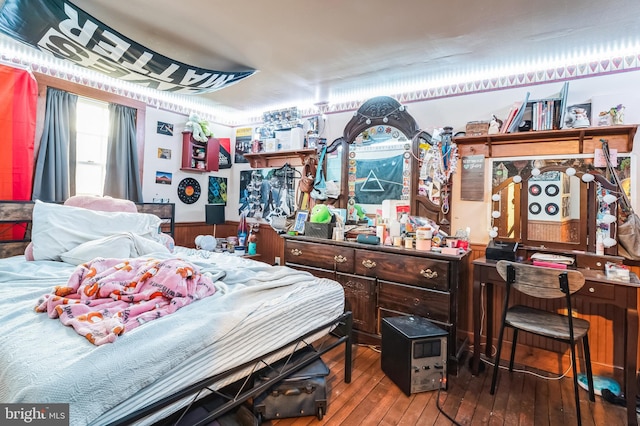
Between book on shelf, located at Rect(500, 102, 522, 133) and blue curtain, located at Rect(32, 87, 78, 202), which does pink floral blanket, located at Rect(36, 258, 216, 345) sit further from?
book on shelf, located at Rect(500, 102, 522, 133)

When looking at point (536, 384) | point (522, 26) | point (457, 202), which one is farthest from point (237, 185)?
point (536, 384)

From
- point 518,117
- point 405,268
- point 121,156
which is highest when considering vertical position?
point 518,117

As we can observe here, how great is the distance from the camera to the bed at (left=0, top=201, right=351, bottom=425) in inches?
38.6

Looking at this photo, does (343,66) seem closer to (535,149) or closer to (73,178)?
(535,149)

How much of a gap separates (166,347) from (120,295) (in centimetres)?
51

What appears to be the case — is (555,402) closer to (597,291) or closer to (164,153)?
(597,291)

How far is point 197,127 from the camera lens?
13.4ft

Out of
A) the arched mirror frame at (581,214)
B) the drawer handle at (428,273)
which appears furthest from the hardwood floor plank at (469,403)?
the arched mirror frame at (581,214)

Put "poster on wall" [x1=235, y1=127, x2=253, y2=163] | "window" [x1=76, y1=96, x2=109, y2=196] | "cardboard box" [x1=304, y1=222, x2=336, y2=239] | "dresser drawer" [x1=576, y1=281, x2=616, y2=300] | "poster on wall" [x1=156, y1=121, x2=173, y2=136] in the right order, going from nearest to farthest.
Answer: "dresser drawer" [x1=576, y1=281, x2=616, y2=300], "cardboard box" [x1=304, y1=222, x2=336, y2=239], "window" [x1=76, y1=96, x2=109, y2=196], "poster on wall" [x1=156, y1=121, x2=173, y2=136], "poster on wall" [x1=235, y1=127, x2=253, y2=163]

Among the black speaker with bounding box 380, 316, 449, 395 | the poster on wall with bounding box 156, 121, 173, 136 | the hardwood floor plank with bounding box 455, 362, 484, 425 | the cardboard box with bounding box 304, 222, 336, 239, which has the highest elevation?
the poster on wall with bounding box 156, 121, 173, 136

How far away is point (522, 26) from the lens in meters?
2.07

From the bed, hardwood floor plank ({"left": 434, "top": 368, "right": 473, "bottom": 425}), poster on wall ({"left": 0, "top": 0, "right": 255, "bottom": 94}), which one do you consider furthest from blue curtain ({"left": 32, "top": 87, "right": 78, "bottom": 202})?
hardwood floor plank ({"left": 434, "top": 368, "right": 473, "bottom": 425})

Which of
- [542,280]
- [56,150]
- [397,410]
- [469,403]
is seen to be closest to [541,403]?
[469,403]

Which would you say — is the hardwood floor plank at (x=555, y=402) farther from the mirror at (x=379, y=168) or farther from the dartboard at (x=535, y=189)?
the mirror at (x=379, y=168)
